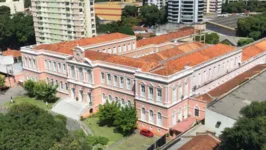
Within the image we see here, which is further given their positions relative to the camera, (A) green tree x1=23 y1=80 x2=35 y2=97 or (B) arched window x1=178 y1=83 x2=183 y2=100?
(A) green tree x1=23 y1=80 x2=35 y2=97

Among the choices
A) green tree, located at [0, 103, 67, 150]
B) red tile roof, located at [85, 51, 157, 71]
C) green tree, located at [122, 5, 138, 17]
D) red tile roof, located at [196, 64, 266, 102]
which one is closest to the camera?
green tree, located at [0, 103, 67, 150]

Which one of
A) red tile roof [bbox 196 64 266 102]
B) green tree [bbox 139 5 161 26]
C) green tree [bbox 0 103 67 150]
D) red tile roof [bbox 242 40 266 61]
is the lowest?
red tile roof [bbox 196 64 266 102]

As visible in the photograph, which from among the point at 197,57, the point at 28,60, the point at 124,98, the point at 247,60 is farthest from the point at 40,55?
the point at 247,60

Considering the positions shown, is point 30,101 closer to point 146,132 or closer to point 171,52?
point 146,132

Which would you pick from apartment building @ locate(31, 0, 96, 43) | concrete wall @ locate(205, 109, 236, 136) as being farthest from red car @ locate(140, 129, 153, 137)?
apartment building @ locate(31, 0, 96, 43)

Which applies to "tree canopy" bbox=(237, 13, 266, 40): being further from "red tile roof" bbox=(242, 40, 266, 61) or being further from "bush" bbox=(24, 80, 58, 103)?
"bush" bbox=(24, 80, 58, 103)

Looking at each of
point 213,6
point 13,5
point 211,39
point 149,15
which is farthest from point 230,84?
point 13,5
